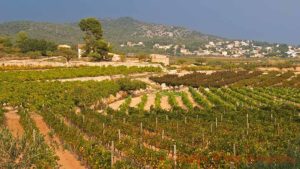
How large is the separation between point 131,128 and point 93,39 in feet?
165

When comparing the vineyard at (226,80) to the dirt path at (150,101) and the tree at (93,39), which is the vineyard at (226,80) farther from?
the dirt path at (150,101)

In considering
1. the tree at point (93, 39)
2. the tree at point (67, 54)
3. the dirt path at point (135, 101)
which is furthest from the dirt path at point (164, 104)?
the tree at point (93, 39)

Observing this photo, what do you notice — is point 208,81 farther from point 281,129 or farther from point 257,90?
point 281,129

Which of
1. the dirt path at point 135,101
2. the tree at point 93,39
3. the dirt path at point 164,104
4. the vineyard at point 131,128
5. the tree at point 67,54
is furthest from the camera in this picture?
the tree at point 93,39

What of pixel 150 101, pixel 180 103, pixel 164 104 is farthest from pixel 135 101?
pixel 180 103

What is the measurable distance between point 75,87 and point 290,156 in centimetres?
2845

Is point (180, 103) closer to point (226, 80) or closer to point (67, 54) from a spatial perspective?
point (226, 80)

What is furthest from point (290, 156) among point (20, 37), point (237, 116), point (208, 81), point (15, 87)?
point (20, 37)

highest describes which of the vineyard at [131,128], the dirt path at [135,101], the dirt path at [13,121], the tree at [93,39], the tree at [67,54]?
the tree at [93,39]

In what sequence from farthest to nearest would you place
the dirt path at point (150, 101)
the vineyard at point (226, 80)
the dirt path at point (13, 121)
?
1. the vineyard at point (226, 80)
2. the dirt path at point (150, 101)
3. the dirt path at point (13, 121)

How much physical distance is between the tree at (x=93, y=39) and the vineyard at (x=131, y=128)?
48.9 ft

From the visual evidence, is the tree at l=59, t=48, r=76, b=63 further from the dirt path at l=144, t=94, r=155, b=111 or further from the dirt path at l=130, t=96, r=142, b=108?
the dirt path at l=130, t=96, r=142, b=108

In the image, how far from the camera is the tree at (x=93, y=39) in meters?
72.7

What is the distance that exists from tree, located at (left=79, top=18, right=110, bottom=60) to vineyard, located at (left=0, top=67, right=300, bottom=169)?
14914 mm
